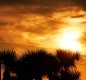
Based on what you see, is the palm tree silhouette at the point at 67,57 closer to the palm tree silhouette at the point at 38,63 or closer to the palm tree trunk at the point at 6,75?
the palm tree silhouette at the point at 38,63

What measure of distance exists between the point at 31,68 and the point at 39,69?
0.86 m

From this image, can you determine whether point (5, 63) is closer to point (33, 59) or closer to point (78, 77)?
point (33, 59)

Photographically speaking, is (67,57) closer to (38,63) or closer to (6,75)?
(38,63)

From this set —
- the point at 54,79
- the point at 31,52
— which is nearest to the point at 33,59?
the point at 31,52

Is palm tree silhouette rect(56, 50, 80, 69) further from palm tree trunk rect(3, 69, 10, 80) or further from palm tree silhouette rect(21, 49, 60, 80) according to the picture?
palm tree trunk rect(3, 69, 10, 80)

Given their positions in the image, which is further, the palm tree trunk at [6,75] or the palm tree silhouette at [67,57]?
the palm tree silhouette at [67,57]

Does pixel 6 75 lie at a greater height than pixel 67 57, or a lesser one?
lesser

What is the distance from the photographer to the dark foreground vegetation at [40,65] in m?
37.0

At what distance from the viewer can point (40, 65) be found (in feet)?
126

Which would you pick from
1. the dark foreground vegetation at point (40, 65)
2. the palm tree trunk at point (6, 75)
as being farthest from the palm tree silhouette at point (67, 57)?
the palm tree trunk at point (6, 75)

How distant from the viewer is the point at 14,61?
123ft

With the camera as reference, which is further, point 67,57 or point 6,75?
point 67,57

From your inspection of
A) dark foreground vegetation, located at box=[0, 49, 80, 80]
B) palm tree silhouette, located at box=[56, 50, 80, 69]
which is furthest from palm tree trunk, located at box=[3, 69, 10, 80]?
palm tree silhouette, located at box=[56, 50, 80, 69]

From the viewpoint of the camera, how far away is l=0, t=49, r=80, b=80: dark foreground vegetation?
37.0 meters
